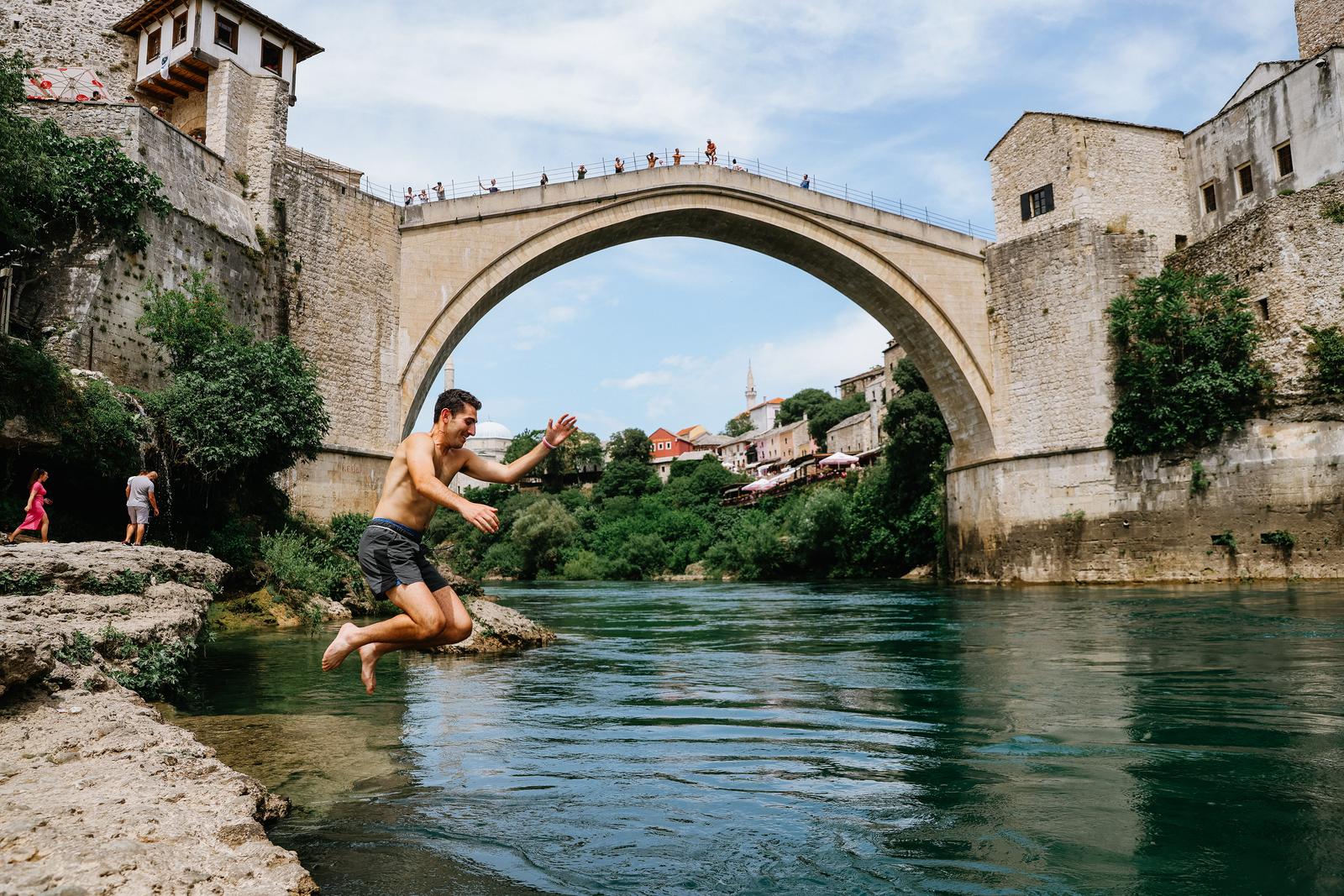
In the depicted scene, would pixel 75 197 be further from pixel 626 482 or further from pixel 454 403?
pixel 626 482

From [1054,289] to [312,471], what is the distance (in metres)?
16.2

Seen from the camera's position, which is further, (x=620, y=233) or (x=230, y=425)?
(x=620, y=233)

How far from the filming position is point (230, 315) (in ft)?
51.6

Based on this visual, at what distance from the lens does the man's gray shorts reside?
3.89m

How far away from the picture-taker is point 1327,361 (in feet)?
56.7

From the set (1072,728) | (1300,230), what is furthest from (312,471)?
(1300,230)

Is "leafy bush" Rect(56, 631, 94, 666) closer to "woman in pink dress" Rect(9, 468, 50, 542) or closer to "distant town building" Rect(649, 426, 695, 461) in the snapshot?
"woman in pink dress" Rect(9, 468, 50, 542)

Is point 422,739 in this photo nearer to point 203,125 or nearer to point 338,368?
point 338,368

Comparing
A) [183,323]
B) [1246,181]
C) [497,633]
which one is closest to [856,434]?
[1246,181]

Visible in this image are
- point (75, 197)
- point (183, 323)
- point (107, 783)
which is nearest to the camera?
point (107, 783)

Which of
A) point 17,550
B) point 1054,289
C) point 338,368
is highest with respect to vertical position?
point 1054,289

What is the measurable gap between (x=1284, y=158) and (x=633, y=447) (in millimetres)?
49295

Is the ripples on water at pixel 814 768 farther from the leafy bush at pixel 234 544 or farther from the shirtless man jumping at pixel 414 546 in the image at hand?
the leafy bush at pixel 234 544

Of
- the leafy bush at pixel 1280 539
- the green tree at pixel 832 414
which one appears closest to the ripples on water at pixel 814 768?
the leafy bush at pixel 1280 539
